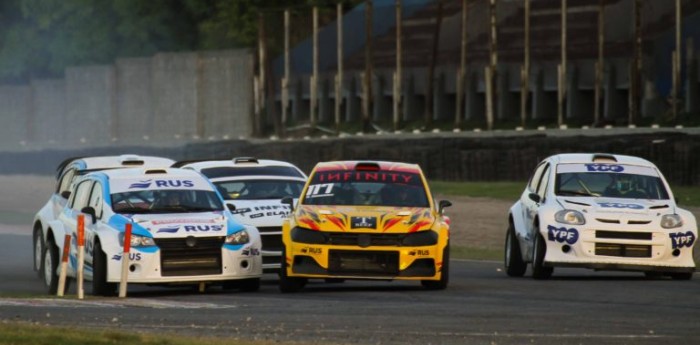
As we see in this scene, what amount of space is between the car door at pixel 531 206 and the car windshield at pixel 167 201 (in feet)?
13.2

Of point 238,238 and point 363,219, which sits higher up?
point 363,219

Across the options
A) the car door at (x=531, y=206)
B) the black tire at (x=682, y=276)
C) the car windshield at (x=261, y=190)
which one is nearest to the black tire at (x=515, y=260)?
the car door at (x=531, y=206)

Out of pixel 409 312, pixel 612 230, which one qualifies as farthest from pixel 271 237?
pixel 409 312

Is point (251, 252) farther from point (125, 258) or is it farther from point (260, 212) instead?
point (260, 212)

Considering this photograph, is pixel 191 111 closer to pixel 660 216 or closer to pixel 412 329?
pixel 660 216

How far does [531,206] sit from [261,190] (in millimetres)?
3411

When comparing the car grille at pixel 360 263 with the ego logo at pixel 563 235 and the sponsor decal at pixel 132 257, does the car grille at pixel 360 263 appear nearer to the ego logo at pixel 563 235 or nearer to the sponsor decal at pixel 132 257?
the sponsor decal at pixel 132 257

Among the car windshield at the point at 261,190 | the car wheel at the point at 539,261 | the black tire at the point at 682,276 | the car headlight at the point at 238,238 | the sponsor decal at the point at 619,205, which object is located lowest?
the black tire at the point at 682,276

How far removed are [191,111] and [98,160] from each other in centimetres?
5003

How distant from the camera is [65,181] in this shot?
25.1 m

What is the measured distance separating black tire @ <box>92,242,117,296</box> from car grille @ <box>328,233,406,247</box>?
245cm

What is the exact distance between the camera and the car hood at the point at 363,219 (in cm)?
1975

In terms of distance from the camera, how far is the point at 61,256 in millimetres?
21922

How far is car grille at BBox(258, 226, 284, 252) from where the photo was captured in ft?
72.2
